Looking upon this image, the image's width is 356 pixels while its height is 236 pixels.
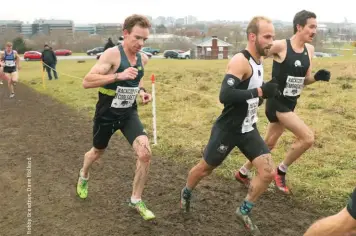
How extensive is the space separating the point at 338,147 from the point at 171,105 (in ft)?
21.8

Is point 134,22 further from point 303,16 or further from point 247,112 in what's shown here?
point 303,16

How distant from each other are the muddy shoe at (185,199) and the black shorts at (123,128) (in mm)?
895

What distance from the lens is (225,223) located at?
4.74 meters

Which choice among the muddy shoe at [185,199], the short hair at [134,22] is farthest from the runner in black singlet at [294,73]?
the short hair at [134,22]

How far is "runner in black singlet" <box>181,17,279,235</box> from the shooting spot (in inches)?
165

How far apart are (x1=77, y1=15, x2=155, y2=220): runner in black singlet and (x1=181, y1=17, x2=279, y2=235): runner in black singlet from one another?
795mm

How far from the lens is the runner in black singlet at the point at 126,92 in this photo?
459 centimetres

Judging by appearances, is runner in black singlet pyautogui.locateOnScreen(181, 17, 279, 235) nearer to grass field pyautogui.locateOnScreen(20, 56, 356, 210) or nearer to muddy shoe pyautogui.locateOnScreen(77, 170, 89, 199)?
grass field pyautogui.locateOnScreen(20, 56, 356, 210)

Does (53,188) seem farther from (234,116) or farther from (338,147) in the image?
(338,147)

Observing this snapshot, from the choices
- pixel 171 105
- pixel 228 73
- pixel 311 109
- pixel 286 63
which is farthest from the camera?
pixel 171 105

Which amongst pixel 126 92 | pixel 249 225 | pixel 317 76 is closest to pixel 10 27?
pixel 126 92

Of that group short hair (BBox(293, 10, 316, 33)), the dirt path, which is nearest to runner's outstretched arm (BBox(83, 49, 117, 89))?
the dirt path

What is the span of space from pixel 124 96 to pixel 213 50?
56.6 metres

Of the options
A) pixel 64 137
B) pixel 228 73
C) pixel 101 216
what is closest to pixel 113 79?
pixel 228 73
